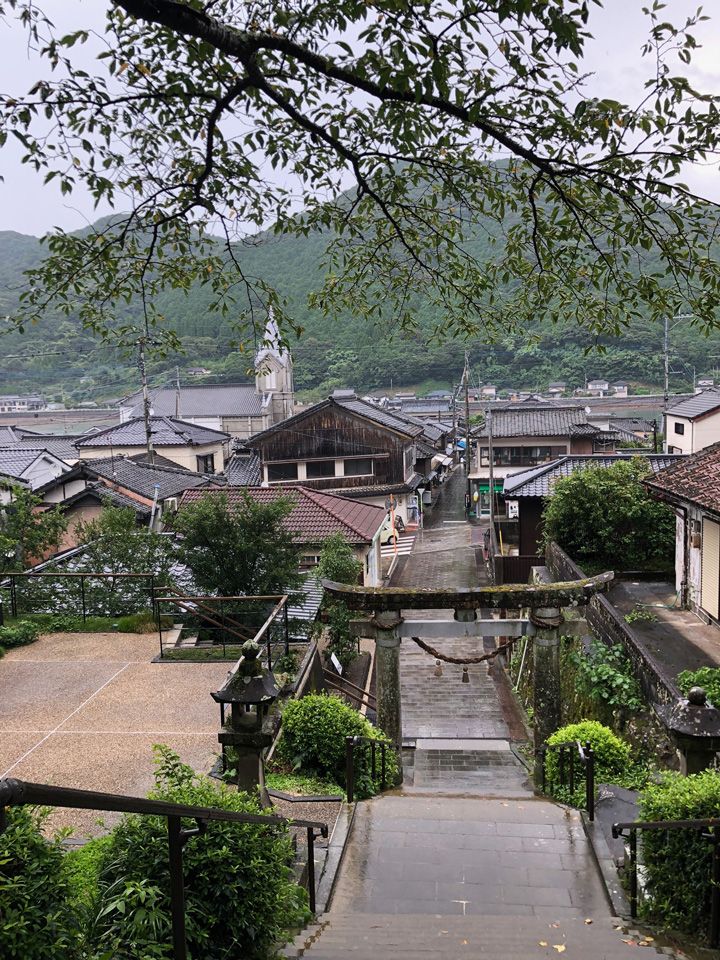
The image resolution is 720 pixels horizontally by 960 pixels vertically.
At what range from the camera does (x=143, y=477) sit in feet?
106

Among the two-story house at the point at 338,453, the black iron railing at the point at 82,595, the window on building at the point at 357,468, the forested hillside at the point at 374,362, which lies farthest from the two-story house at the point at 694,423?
the forested hillside at the point at 374,362

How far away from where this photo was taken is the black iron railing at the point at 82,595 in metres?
13.6

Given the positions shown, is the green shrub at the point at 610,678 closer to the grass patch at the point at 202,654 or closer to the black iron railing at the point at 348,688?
the black iron railing at the point at 348,688

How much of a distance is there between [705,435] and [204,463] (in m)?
33.0

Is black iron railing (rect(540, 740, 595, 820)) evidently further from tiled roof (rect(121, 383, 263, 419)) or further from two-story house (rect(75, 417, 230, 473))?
tiled roof (rect(121, 383, 263, 419))

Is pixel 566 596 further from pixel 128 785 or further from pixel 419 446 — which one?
pixel 419 446

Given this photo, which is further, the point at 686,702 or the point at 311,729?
the point at 311,729

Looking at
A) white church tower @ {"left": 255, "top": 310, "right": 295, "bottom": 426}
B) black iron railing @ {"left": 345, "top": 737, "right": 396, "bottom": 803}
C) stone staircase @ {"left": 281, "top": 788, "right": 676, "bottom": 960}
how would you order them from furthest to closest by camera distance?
1. white church tower @ {"left": 255, "top": 310, "right": 295, "bottom": 426}
2. black iron railing @ {"left": 345, "top": 737, "right": 396, "bottom": 803}
3. stone staircase @ {"left": 281, "top": 788, "right": 676, "bottom": 960}

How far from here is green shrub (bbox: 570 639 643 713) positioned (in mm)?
10539

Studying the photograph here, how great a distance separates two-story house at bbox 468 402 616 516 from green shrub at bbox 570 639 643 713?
2894cm

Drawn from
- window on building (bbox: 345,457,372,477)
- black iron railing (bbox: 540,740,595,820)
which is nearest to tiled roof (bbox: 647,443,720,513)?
black iron railing (bbox: 540,740,595,820)

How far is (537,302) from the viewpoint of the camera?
268 inches

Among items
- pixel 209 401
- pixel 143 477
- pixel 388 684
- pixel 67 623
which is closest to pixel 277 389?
pixel 209 401

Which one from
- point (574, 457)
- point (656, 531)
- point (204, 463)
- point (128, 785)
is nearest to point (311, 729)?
point (128, 785)
